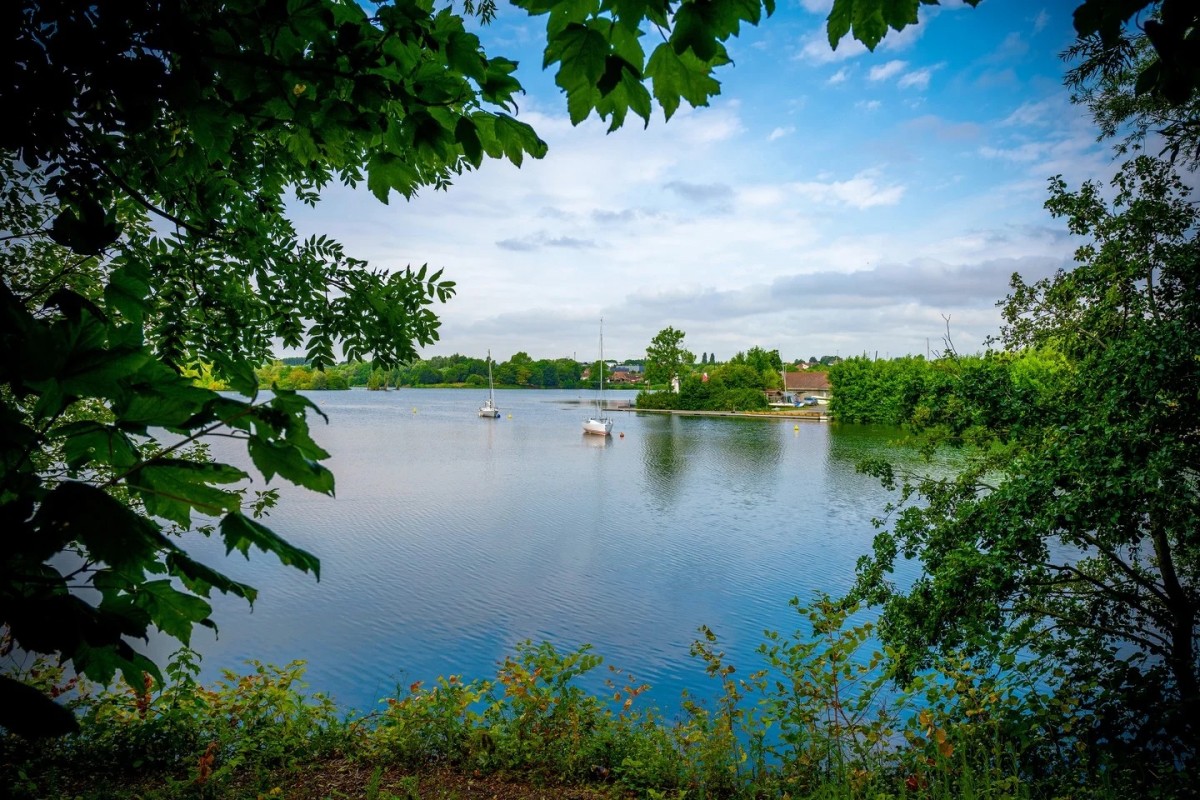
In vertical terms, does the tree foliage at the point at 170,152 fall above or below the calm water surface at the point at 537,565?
above

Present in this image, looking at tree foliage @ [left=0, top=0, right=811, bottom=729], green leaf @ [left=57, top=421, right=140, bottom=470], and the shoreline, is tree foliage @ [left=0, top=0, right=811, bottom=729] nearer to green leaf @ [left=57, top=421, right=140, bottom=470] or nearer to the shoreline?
green leaf @ [left=57, top=421, right=140, bottom=470]

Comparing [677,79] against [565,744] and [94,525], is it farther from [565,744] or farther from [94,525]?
[565,744]

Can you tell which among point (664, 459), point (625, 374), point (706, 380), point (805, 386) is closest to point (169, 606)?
point (664, 459)

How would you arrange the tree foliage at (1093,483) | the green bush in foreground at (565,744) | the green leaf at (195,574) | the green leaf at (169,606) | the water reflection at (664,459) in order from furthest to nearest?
the water reflection at (664,459), the tree foliage at (1093,483), the green bush in foreground at (565,744), the green leaf at (169,606), the green leaf at (195,574)

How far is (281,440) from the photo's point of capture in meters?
0.95

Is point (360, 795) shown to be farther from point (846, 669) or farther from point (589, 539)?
point (589, 539)

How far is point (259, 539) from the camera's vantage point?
0.90 m

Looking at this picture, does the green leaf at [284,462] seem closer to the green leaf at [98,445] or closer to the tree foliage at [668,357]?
the green leaf at [98,445]

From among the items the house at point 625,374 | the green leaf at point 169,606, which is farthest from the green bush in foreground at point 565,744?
the house at point 625,374

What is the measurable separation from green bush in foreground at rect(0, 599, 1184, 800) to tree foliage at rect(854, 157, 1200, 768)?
3.33 feet

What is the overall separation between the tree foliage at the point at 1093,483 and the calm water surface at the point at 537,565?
4.66 metres

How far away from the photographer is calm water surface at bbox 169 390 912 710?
36.3ft

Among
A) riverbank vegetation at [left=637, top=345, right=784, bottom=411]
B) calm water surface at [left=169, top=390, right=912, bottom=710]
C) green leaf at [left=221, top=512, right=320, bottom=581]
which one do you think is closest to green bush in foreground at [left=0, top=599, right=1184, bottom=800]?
green leaf at [left=221, top=512, right=320, bottom=581]

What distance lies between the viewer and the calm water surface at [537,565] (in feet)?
36.3
